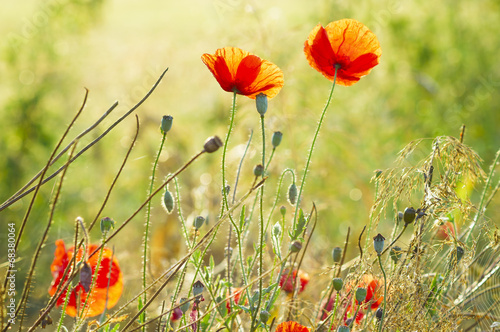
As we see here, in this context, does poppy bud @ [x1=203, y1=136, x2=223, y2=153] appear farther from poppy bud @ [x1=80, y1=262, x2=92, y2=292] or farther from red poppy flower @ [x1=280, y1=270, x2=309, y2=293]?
red poppy flower @ [x1=280, y1=270, x2=309, y2=293]

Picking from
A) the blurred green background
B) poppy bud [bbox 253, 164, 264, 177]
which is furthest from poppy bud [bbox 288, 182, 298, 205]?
the blurred green background

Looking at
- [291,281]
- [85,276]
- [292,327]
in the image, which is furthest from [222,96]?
[85,276]

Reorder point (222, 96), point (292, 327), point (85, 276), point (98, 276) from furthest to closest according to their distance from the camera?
point (222, 96)
point (98, 276)
point (292, 327)
point (85, 276)

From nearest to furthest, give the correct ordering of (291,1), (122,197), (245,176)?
(245,176) < (122,197) < (291,1)

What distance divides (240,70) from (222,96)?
1323mm

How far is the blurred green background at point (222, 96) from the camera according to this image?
1.70 metres

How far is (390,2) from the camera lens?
184cm

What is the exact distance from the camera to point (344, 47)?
66 centimetres

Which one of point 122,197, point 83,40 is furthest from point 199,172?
point 83,40

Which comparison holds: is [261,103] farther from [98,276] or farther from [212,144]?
[98,276]

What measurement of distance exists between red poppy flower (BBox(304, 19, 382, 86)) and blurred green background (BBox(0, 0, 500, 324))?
34.6 inches

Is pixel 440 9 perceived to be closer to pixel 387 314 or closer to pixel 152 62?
pixel 152 62

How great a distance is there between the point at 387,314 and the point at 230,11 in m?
1.36

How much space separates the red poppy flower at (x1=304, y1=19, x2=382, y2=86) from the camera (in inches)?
25.7
